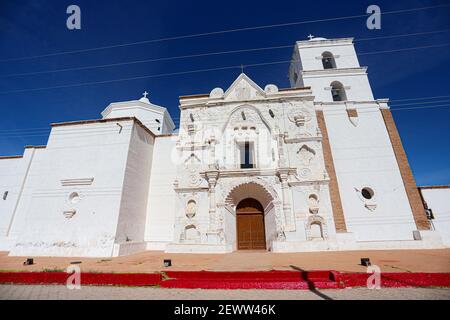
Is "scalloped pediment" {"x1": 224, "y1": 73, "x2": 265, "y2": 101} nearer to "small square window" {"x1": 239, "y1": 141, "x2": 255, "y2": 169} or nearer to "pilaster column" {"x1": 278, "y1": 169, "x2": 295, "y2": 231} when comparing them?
"small square window" {"x1": 239, "y1": 141, "x2": 255, "y2": 169}

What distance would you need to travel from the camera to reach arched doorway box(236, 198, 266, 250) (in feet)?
42.8

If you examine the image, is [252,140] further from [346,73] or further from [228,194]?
[346,73]

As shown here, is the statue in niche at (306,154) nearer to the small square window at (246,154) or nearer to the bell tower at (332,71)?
the small square window at (246,154)

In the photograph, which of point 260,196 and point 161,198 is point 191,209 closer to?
point 161,198

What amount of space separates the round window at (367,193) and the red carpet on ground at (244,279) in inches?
363

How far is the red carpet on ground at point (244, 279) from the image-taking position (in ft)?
15.0

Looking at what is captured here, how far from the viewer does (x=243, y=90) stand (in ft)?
50.2

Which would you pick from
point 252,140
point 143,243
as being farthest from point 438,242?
point 143,243

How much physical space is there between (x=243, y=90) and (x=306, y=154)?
6.74 metres

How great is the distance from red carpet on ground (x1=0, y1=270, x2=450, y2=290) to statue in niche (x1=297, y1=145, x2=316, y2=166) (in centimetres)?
878

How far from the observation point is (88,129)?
14.0 m

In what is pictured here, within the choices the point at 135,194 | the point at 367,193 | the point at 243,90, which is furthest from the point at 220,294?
the point at 243,90

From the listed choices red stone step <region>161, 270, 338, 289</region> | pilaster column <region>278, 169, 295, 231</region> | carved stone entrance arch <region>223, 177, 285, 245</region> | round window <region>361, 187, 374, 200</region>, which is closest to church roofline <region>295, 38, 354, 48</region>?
pilaster column <region>278, 169, 295, 231</region>

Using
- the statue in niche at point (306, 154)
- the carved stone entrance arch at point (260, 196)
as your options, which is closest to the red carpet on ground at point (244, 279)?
the carved stone entrance arch at point (260, 196)
